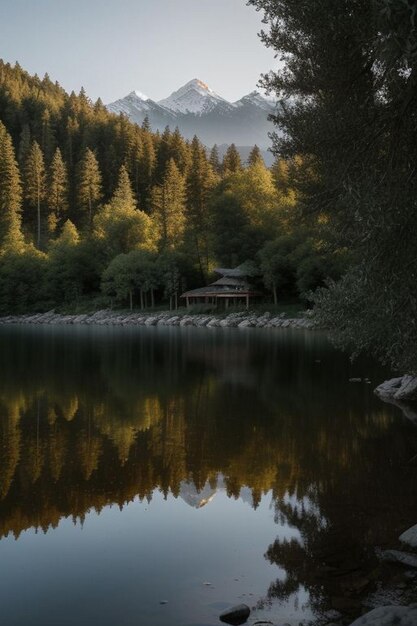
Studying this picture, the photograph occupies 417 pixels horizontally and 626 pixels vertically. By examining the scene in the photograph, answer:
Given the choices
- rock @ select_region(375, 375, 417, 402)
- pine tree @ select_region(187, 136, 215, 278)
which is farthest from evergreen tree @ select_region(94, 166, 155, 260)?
rock @ select_region(375, 375, 417, 402)

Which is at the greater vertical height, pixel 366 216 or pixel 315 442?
pixel 366 216

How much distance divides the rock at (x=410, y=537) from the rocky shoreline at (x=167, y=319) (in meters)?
40.6

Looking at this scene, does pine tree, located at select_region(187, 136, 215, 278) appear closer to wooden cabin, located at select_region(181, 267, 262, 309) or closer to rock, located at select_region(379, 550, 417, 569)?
wooden cabin, located at select_region(181, 267, 262, 309)

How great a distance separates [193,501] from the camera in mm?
8695

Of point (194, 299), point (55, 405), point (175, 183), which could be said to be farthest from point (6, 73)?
point (55, 405)

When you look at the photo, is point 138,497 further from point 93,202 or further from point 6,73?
point 6,73

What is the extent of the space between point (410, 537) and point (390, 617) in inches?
93.6

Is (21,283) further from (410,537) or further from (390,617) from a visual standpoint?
(390,617)

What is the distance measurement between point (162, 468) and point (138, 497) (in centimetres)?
148

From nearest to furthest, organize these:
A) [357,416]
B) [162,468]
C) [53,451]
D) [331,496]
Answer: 1. [331,496]
2. [162,468]
3. [53,451]
4. [357,416]

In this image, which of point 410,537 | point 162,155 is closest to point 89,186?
point 162,155

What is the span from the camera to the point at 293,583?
598cm

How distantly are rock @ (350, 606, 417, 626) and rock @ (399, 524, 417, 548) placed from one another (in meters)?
1.98

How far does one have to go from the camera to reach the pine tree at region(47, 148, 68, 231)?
9888 cm
